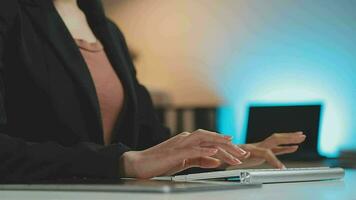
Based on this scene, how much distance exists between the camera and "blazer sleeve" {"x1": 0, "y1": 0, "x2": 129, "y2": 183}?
101 centimetres

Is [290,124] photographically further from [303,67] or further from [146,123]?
[146,123]

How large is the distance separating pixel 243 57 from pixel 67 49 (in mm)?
1631

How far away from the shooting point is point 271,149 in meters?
1.41

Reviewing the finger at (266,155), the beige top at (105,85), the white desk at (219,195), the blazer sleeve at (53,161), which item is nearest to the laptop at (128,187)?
the white desk at (219,195)

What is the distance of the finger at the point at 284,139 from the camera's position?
1.36 meters

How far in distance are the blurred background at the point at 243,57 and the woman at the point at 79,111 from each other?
111cm

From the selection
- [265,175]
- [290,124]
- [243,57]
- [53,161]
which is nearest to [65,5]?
[53,161]

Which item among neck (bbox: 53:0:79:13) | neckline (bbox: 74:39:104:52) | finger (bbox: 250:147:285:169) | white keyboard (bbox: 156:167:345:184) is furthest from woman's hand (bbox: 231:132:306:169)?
neck (bbox: 53:0:79:13)

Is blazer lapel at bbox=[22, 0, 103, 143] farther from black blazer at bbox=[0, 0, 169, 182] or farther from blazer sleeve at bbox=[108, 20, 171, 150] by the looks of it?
blazer sleeve at bbox=[108, 20, 171, 150]

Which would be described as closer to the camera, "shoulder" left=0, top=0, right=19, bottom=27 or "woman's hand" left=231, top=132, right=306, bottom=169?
"shoulder" left=0, top=0, right=19, bottom=27

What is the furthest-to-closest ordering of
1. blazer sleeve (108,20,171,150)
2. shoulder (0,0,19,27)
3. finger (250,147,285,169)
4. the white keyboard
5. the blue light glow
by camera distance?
A: the blue light glow < blazer sleeve (108,20,171,150) < finger (250,147,285,169) < shoulder (0,0,19,27) < the white keyboard

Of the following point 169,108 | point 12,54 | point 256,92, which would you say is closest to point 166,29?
point 169,108

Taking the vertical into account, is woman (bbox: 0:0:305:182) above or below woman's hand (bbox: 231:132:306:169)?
above

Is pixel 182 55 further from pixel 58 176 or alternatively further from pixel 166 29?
pixel 58 176
